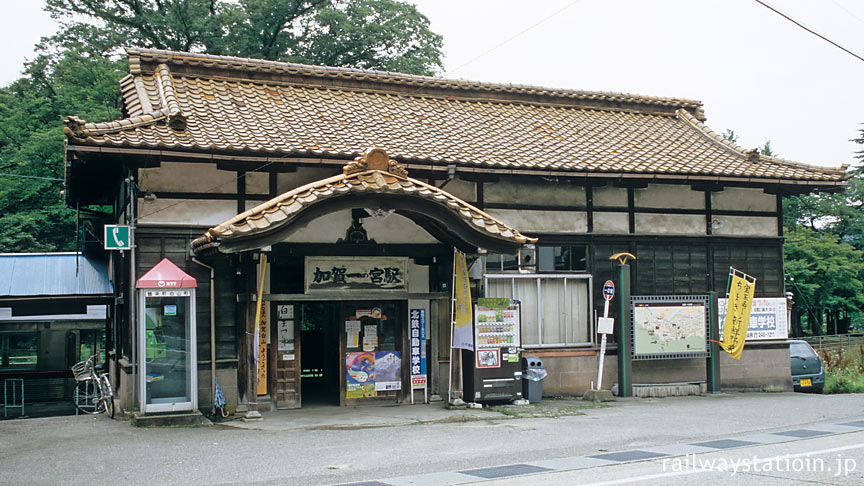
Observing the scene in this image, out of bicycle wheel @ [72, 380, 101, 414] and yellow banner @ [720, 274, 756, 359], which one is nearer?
yellow banner @ [720, 274, 756, 359]

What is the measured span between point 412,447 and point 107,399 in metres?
7.69

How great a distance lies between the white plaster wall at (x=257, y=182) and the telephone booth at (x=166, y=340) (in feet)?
7.17

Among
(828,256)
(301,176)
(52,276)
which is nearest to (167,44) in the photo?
(52,276)

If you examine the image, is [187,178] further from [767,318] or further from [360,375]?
[767,318]

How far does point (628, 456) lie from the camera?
911 cm

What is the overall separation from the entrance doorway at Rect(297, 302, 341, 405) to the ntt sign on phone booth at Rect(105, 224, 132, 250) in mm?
4275

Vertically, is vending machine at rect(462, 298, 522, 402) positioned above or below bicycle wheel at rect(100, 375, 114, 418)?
above

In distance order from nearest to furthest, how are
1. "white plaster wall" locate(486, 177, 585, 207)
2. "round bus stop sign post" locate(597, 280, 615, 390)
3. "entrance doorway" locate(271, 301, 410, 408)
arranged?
1. "entrance doorway" locate(271, 301, 410, 408)
2. "round bus stop sign post" locate(597, 280, 615, 390)
3. "white plaster wall" locate(486, 177, 585, 207)

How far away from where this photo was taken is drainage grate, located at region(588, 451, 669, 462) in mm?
8891

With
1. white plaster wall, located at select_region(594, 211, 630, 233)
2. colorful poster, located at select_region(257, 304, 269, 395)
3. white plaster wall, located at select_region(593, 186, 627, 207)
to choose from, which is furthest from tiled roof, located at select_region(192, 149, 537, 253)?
white plaster wall, located at select_region(593, 186, 627, 207)

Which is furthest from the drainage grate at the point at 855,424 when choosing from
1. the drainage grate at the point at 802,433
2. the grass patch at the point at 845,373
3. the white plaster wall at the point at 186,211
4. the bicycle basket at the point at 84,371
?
the bicycle basket at the point at 84,371

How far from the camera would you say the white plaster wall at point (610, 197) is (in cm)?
1628

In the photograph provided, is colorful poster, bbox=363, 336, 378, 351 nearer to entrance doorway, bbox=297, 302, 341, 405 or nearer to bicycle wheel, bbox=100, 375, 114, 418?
entrance doorway, bbox=297, 302, 341, 405

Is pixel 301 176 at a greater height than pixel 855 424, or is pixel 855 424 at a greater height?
pixel 301 176
